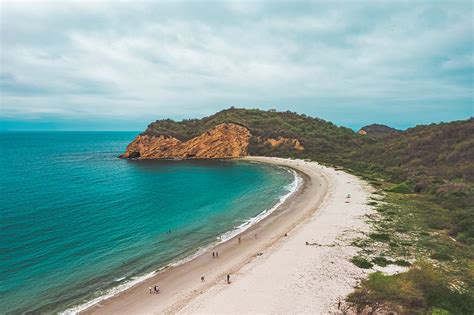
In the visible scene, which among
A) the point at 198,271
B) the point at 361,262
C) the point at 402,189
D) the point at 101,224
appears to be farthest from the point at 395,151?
the point at 101,224

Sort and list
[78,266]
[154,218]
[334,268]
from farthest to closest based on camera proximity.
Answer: [154,218]
[78,266]
[334,268]

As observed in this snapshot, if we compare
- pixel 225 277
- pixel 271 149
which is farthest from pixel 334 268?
pixel 271 149

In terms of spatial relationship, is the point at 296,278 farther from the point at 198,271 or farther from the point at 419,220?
the point at 419,220

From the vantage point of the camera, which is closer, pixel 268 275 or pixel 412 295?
pixel 412 295

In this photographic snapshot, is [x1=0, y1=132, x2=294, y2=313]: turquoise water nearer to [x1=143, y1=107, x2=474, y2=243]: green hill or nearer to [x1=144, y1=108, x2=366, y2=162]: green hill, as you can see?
[x1=143, y1=107, x2=474, y2=243]: green hill

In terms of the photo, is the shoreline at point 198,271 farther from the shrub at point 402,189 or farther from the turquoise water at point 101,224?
the shrub at point 402,189

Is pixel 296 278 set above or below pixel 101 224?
above

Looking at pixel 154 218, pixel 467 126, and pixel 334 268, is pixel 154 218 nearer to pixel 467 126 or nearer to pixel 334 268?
pixel 334 268

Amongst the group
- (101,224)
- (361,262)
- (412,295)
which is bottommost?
(101,224)
